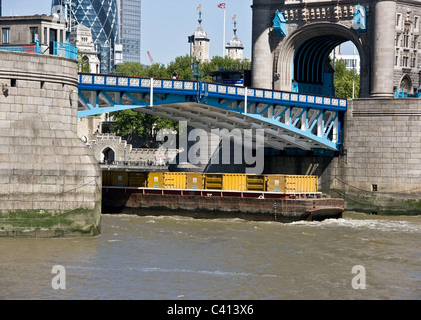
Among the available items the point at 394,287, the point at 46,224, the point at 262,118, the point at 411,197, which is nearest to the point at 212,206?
the point at 262,118

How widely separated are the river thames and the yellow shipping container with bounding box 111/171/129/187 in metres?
9.96

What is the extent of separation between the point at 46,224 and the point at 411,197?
29.4 meters

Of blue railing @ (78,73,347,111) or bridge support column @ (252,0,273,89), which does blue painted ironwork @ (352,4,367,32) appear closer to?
blue railing @ (78,73,347,111)

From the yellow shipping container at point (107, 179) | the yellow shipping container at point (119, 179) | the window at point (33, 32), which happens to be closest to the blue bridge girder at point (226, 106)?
the yellow shipping container at point (119, 179)

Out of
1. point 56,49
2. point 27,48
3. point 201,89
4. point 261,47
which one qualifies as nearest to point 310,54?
point 261,47

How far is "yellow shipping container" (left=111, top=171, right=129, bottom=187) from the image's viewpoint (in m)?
59.8

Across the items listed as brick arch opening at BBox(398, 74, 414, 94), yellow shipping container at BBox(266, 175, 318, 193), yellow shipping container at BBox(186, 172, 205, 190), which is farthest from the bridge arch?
yellow shipping container at BBox(186, 172, 205, 190)

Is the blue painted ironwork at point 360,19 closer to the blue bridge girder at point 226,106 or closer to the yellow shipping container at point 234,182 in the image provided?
the blue bridge girder at point 226,106

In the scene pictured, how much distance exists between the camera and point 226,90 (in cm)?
5631

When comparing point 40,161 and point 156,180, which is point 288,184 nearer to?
point 156,180

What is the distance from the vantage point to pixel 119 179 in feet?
197

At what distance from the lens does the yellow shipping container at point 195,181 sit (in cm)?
5797

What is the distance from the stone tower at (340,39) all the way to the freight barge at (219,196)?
1271cm

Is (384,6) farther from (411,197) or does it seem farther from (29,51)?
(29,51)
